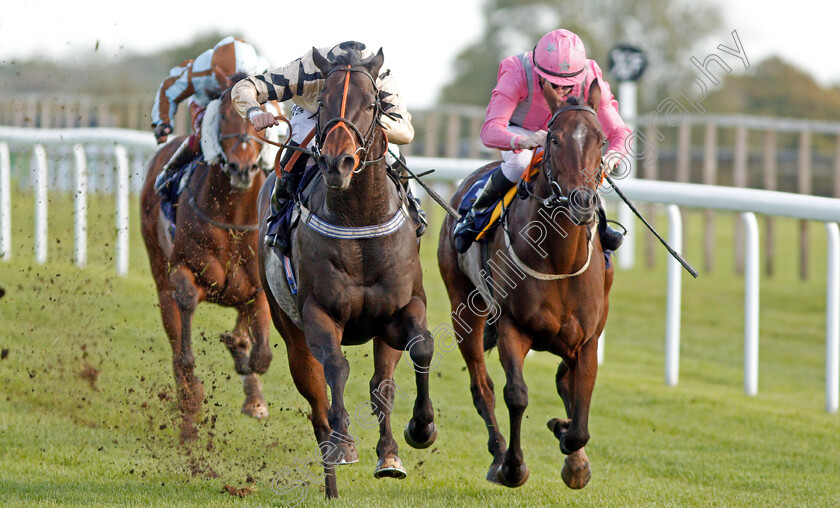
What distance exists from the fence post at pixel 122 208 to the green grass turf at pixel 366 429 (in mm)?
132

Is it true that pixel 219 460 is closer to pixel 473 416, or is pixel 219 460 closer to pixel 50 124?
pixel 473 416

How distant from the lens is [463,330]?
17.2 feet

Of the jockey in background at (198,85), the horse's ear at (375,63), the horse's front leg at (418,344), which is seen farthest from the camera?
the jockey in background at (198,85)

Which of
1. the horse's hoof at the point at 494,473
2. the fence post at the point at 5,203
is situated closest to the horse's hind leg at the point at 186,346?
the horse's hoof at the point at 494,473

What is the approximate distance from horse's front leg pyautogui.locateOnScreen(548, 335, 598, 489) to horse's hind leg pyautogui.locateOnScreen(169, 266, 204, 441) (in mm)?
2074

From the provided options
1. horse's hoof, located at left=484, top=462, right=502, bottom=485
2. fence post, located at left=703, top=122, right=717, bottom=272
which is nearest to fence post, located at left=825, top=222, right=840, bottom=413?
horse's hoof, located at left=484, top=462, right=502, bottom=485

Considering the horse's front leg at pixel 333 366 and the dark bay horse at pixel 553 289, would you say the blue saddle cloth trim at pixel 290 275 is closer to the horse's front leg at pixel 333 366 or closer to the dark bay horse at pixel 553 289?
the horse's front leg at pixel 333 366

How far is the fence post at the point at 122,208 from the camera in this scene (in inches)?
334

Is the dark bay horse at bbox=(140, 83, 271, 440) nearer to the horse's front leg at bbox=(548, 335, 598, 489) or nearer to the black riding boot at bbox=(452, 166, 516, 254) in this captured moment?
the black riding boot at bbox=(452, 166, 516, 254)

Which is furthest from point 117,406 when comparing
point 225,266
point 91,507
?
point 91,507

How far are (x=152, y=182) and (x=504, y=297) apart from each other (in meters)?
3.04

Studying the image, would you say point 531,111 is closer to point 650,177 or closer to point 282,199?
point 282,199

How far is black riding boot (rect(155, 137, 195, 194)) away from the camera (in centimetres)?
605

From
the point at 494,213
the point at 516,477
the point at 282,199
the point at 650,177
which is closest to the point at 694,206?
the point at 494,213
